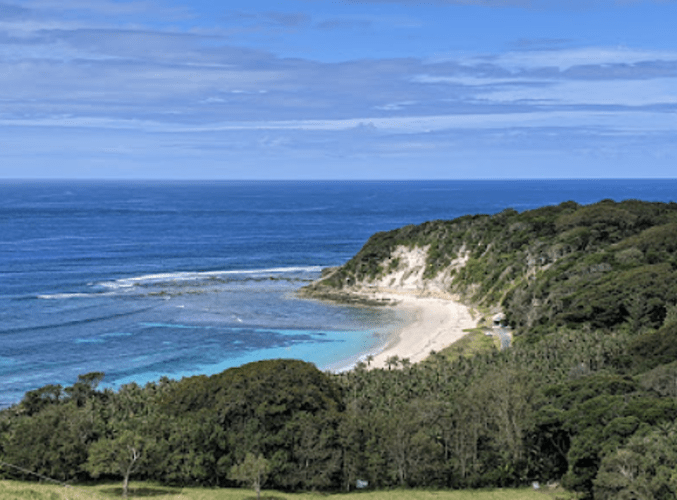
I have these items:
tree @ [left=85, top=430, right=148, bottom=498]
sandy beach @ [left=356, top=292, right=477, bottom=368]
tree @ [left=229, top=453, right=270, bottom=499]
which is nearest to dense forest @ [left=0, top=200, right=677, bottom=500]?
tree @ [left=85, top=430, right=148, bottom=498]

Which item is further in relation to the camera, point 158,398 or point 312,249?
point 312,249

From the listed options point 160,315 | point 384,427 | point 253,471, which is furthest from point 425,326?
point 253,471

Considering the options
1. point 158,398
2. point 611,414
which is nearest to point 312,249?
point 158,398

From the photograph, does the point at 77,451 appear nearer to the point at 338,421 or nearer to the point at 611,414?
the point at 338,421

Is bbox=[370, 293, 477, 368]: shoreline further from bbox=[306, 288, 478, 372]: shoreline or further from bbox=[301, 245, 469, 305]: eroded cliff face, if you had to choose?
bbox=[301, 245, 469, 305]: eroded cliff face

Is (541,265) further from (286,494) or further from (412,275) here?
(286,494)

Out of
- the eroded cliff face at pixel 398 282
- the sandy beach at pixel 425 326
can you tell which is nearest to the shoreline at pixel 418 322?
the sandy beach at pixel 425 326
